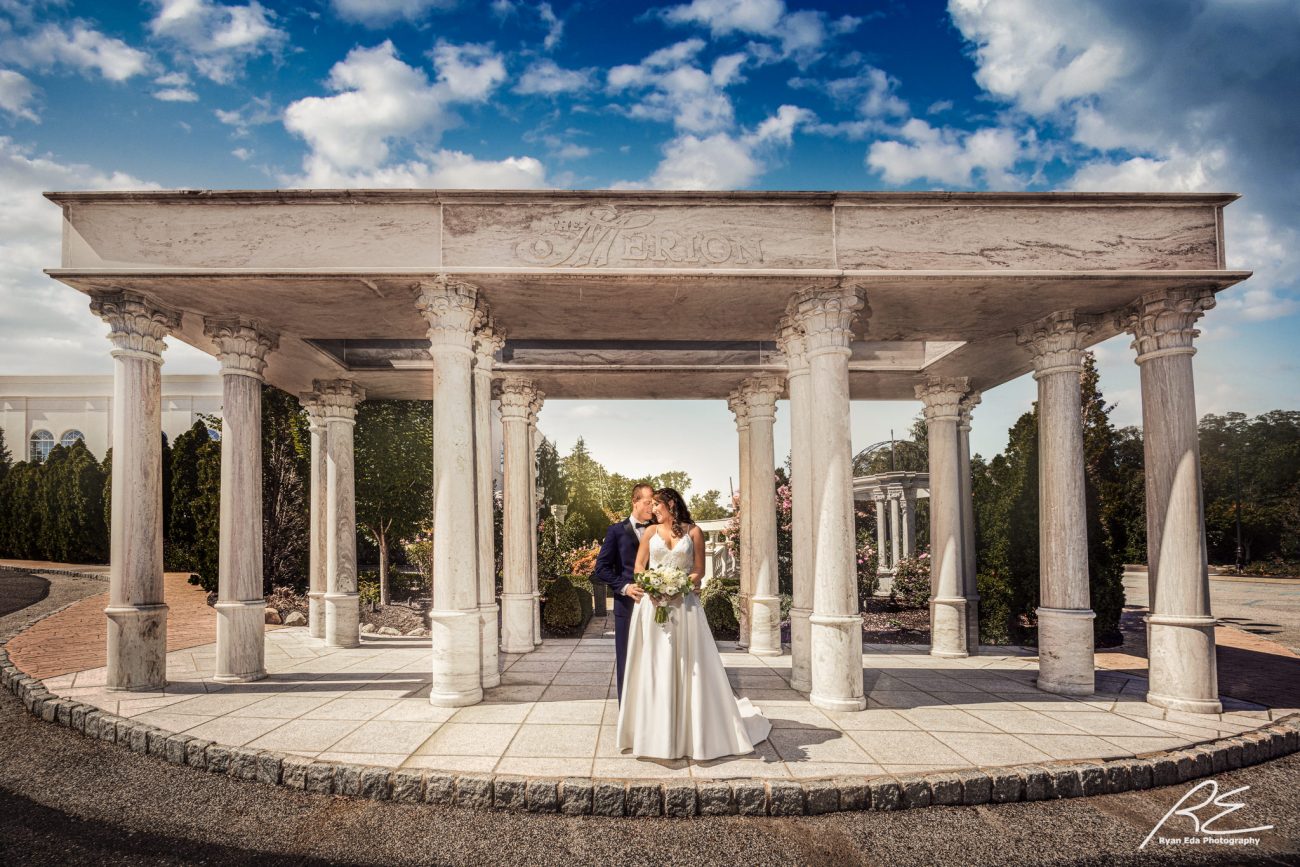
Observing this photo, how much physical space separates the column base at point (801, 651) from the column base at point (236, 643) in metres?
6.86

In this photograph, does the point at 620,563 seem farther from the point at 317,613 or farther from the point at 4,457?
the point at 4,457

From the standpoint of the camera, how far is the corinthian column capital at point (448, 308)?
783 centimetres

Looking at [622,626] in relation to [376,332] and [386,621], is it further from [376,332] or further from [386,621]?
[386,621]

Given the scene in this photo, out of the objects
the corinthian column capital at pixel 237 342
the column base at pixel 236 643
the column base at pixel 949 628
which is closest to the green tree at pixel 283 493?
the corinthian column capital at pixel 237 342

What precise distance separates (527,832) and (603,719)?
235 cm

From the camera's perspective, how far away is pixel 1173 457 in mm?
8070

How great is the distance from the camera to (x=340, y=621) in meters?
12.3

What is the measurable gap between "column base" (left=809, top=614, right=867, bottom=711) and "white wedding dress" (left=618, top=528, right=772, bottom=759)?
169 cm

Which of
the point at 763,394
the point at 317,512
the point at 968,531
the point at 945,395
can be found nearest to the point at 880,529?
the point at 968,531

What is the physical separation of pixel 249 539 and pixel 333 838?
18.3 ft

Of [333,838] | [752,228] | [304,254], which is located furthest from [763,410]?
[333,838]

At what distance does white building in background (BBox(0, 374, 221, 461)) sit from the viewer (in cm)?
4503

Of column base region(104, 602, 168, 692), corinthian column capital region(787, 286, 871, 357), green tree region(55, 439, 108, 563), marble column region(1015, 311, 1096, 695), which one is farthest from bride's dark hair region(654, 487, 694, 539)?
green tree region(55, 439, 108, 563)

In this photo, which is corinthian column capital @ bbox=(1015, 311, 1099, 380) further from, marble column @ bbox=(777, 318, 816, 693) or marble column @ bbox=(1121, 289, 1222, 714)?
marble column @ bbox=(777, 318, 816, 693)
